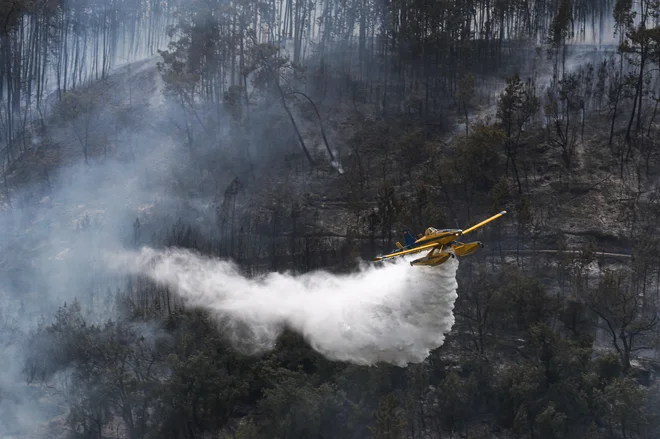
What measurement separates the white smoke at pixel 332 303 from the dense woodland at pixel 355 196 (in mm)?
1157

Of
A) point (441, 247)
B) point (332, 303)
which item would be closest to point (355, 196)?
point (332, 303)

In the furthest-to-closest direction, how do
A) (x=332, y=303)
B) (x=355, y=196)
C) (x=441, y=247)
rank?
(x=355, y=196)
(x=332, y=303)
(x=441, y=247)

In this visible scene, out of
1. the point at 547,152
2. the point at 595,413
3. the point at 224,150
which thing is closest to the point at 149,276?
the point at 224,150

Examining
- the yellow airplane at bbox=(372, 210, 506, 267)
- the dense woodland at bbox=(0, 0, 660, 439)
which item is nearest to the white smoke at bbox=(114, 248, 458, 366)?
the dense woodland at bbox=(0, 0, 660, 439)

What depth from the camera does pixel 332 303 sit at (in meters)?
44.3

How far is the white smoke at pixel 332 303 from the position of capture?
40750 millimetres

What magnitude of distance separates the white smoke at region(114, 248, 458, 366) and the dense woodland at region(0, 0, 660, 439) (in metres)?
1.16

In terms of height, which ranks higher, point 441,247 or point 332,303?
point 441,247

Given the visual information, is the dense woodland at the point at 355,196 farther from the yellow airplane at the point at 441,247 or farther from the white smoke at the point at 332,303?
the yellow airplane at the point at 441,247

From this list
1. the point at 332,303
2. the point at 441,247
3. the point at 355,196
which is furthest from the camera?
the point at 355,196

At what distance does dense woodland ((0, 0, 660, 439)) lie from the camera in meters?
42.3

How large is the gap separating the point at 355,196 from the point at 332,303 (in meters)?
14.7

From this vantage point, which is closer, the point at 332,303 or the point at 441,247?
the point at 441,247

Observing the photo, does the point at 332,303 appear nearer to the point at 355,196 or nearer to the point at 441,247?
the point at 441,247
